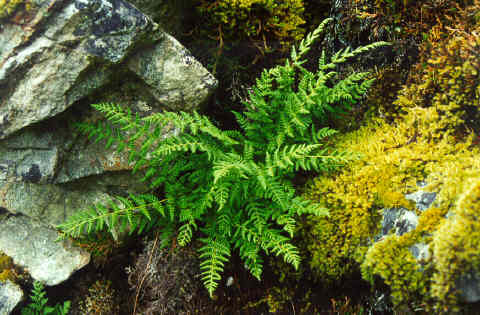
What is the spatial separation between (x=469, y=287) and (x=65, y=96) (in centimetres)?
370

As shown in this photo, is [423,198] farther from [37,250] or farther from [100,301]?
[37,250]

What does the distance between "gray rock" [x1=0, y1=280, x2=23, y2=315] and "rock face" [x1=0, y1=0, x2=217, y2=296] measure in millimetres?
232

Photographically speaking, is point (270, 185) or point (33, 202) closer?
point (270, 185)

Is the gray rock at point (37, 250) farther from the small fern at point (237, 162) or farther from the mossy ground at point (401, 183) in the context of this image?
the mossy ground at point (401, 183)

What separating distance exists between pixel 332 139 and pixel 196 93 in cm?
159

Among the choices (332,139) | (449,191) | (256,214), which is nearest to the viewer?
(449,191)

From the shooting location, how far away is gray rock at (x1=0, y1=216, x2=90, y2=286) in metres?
3.75

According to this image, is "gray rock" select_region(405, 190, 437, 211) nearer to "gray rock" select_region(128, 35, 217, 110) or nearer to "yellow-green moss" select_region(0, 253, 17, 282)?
"gray rock" select_region(128, 35, 217, 110)

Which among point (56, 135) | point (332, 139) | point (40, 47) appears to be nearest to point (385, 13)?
point (332, 139)

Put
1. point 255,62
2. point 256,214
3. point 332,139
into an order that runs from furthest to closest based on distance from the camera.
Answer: point 255,62
point 332,139
point 256,214

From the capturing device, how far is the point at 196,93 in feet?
11.7

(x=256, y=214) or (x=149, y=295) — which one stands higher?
(x=256, y=214)

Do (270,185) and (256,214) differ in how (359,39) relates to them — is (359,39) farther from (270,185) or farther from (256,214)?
(256,214)

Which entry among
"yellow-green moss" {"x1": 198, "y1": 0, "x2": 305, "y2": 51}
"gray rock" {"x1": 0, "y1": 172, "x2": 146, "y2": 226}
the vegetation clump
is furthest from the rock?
the vegetation clump
